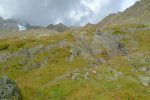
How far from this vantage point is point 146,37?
371 ft

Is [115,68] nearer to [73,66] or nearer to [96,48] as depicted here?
[73,66]

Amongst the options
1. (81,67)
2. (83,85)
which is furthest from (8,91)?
(81,67)

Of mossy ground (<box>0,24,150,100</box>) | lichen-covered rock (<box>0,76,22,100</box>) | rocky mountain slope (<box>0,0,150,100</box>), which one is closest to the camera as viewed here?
lichen-covered rock (<box>0,76,22,100</box>)

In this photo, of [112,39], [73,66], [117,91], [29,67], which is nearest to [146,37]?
[112,39]

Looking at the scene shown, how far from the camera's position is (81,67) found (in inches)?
3221

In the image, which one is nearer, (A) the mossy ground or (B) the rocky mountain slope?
(A) the mossy ground

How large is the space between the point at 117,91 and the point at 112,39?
238ft

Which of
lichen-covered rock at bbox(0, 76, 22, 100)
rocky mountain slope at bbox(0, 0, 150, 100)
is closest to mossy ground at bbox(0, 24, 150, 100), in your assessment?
rocky mountain slope at bbox(0, 0, 150, 100)

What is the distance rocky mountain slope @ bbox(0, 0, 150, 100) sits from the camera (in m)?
40.1

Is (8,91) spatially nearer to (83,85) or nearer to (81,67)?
(83,85)

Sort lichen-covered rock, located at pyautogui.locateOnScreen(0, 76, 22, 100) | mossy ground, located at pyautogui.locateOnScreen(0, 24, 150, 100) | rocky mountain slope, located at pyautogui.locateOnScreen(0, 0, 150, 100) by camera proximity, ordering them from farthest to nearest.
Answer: rocky mountain slope, located at pyautogui.locateOnScreen(0, 0, 150, 100)
mossy ground, located at pyautogui.locateOnScreen(0, 24, 150, 100)
lichen-covered rock, located at pyautogui.locateOnScreen(0, 76, 22, 100)

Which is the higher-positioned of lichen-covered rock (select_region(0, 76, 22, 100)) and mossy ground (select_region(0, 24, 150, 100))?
lichen-covered rock (select_region(0, 76, 22, 100))

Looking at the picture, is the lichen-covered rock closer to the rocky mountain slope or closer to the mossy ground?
the rocky mountain slope

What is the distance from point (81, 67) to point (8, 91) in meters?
48.3
